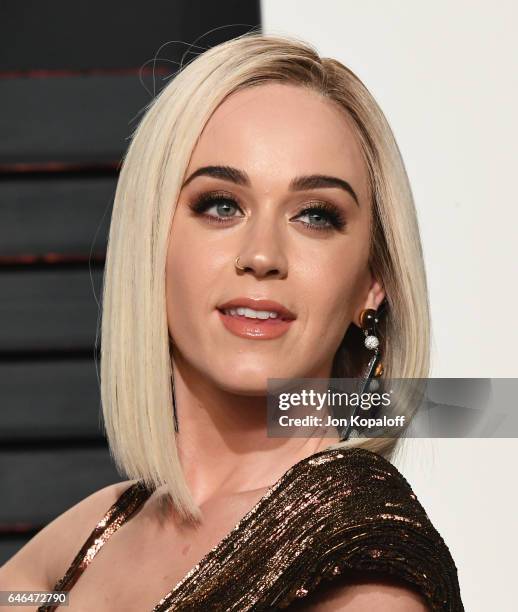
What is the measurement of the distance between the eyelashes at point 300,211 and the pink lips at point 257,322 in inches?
4.5

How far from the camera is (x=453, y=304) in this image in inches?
86.7

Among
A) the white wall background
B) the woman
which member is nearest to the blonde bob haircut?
the woman

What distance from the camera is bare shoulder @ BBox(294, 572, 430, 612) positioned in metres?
1.22

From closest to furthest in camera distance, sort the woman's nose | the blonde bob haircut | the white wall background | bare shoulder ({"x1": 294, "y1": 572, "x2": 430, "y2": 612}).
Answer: bare shoulder ({"x1": 294, "y1": 572, "x2": 430, "y2": 612}) → the woman's nose → the blonde bob haircut → the white wall background

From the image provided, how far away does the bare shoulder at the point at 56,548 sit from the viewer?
166cm

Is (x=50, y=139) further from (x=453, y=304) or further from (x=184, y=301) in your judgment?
(x=184, y=301)

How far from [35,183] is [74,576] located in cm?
150

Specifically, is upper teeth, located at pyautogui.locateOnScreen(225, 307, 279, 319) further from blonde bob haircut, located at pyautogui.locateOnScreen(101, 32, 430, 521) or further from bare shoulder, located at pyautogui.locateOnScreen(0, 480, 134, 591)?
bare shoulder, located at pyautogui.locateOnScreen(0, 480, 134, 591)

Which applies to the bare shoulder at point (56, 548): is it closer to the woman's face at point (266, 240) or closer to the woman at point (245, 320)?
the woman at point (245, 320)

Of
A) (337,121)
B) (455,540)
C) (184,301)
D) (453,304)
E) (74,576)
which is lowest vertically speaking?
(455,540)

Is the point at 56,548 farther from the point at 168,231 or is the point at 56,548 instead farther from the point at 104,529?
the point at 168,231

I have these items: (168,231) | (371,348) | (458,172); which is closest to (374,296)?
(371,348)

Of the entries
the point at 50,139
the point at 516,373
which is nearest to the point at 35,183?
the point at 50,139

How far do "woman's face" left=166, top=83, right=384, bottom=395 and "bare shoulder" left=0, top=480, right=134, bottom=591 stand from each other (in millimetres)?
339
